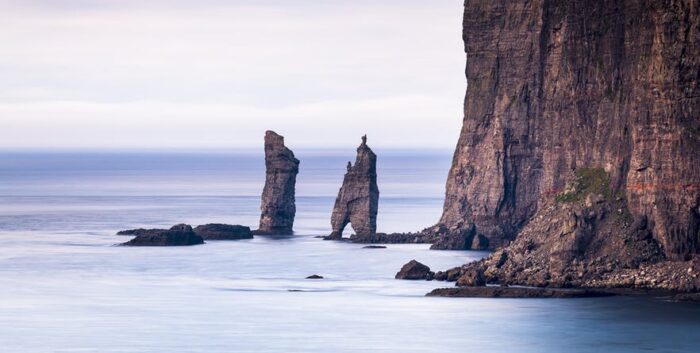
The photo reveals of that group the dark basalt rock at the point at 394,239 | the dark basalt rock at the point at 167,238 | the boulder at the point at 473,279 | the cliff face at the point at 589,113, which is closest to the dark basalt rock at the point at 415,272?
the boulder at the point at 473,279

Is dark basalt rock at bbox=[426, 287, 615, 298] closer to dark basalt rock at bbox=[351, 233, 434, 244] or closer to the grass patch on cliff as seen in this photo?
the grass patch on cliff

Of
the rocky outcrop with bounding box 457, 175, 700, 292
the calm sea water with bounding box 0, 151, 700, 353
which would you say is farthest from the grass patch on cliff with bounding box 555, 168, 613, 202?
the calm sea water with bounding box 0, 151, 700, 353

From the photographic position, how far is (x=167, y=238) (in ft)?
642

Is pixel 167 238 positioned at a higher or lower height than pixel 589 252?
higher

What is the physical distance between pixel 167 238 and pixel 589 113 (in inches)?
2277

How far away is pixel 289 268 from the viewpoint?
171m

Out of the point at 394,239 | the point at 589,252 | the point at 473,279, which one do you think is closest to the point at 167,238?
the point at 394,239

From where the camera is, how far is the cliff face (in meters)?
136

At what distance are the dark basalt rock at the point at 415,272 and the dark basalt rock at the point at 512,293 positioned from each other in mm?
12385

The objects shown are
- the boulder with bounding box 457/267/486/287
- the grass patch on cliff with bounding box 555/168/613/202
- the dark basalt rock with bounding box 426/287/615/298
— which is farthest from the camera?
the grass patch on cliff with bounding box 555/168/613/202

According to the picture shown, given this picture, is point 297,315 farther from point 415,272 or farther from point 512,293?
point 415,272

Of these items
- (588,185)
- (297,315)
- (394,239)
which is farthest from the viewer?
(394,239)

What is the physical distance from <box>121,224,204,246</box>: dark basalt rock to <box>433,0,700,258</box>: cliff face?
2591 cm

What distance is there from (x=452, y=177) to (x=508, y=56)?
1347 centimetres
